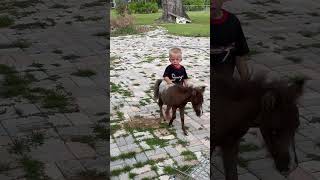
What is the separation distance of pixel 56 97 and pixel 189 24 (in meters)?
2.78

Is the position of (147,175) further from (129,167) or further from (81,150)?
(81,150)

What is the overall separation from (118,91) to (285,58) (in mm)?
2009

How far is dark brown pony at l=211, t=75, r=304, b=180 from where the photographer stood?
2619 millimetres

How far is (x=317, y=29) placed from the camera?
23.9 feet

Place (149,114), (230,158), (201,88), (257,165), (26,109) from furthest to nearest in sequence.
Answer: (26,109) < (149,114) < (257,165) < (201,88) < (230,158)

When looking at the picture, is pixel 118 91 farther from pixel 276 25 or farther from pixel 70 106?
pixel 276 25

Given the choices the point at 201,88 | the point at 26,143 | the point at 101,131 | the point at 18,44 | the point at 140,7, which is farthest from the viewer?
the point at 18,44

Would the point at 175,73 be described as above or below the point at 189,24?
below

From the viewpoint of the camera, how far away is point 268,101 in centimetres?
262

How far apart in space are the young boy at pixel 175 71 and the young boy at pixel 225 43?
0.57m

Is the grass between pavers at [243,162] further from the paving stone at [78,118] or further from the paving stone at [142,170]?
the paving stone at [78,118]

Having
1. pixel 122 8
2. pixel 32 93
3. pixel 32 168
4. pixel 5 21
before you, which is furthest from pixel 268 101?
pixel 5 21

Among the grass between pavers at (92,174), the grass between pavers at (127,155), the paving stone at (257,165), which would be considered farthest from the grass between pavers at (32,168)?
the paving stone at (257,165)

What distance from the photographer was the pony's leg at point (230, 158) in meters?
3.07
